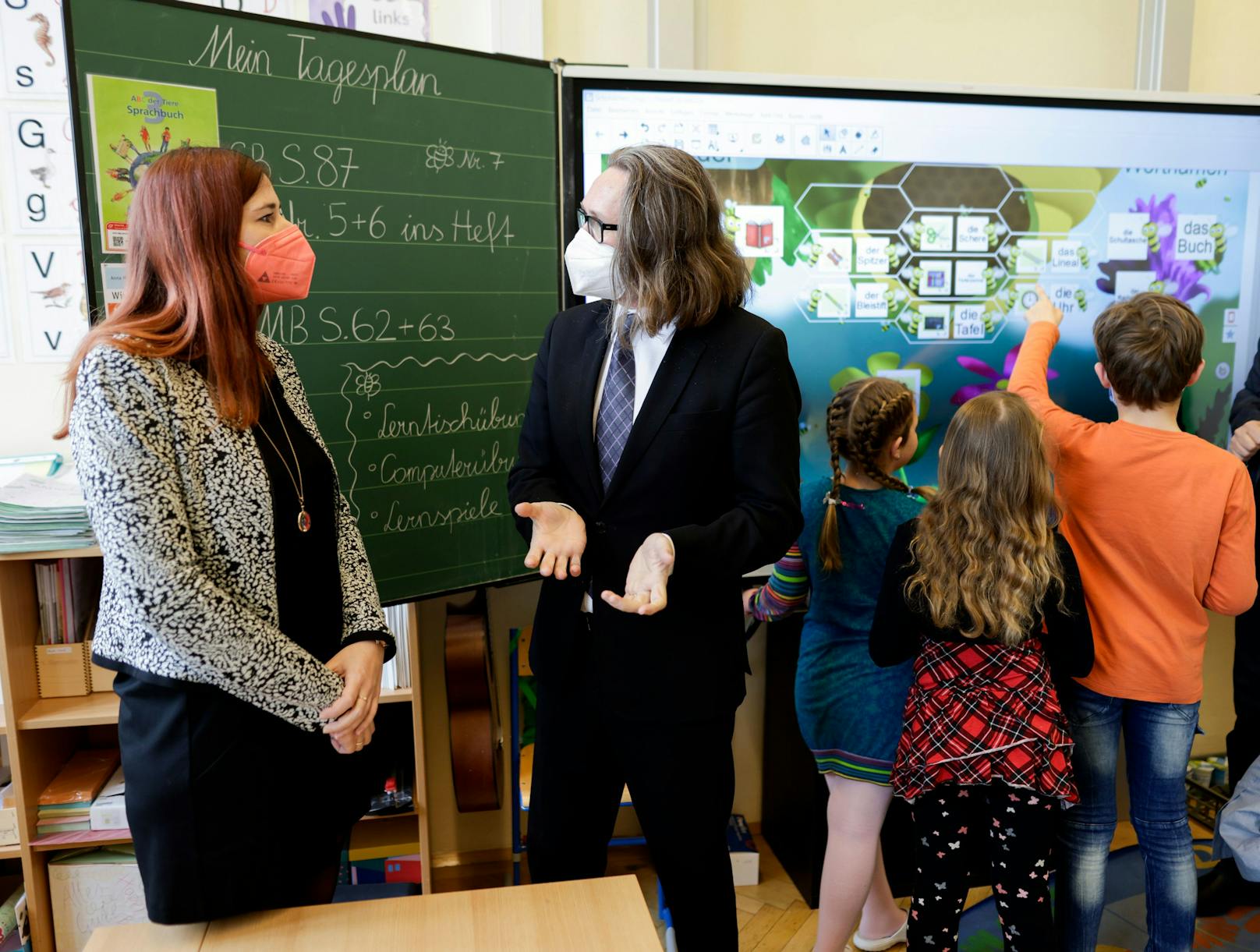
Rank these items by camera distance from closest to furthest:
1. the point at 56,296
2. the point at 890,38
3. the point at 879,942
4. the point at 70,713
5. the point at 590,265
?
the point at 590,265 < the point at 70,713 < the point at 879,942 < the point at 56,296 < the point at 890,38

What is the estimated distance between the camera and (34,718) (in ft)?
7.14

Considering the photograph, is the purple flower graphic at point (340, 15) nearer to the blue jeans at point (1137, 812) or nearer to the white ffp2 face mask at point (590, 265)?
the white ffp2 face mask at point (590, 265)

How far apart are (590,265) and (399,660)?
119 centimetres

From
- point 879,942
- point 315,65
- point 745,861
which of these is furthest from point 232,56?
point 879,942

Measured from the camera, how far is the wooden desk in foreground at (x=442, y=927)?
1.16 m

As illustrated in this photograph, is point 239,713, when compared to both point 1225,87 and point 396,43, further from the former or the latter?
point 1225,87

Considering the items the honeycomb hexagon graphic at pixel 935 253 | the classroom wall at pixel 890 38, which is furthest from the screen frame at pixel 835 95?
the classroom wall at pixel 890 38

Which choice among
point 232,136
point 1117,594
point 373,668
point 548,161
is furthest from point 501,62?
point 1117,594

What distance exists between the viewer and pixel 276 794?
1.30 metres

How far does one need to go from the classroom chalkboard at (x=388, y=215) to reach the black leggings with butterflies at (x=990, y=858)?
107 centimetres

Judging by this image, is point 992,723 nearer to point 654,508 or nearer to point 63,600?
point 654,508

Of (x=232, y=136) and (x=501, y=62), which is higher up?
(x=501, y=62)

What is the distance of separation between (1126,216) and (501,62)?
1.72m

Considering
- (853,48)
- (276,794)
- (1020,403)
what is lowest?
(276,794)
